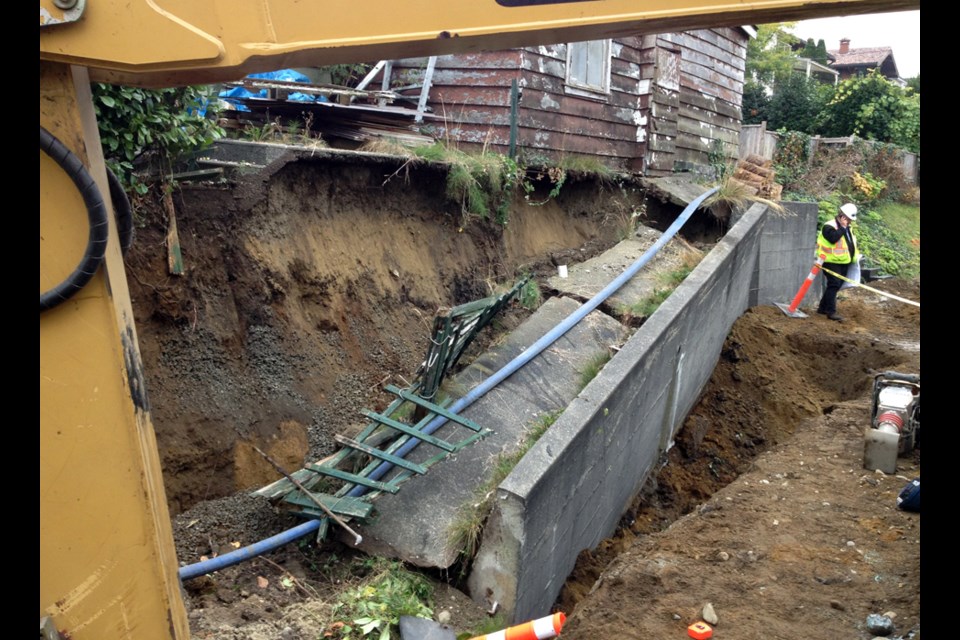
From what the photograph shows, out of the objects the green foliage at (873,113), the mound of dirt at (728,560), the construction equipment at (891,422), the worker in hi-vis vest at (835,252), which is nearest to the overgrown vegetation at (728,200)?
the worker in hi-vis vest at (835,252)

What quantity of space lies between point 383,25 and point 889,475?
20.0 feet

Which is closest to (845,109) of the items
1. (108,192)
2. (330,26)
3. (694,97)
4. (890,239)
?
(890,239)

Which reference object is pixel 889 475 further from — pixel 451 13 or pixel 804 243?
pixel 804 243

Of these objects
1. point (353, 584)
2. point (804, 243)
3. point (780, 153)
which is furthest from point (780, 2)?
point (780, 153)

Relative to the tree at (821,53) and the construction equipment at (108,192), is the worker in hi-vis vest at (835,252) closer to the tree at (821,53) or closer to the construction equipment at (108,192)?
the construction equipment at (108,192)

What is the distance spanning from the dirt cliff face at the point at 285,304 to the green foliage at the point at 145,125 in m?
0.29

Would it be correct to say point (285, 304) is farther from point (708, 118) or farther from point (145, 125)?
point (708, 118)

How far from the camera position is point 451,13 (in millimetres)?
2014

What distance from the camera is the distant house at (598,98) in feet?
30.7

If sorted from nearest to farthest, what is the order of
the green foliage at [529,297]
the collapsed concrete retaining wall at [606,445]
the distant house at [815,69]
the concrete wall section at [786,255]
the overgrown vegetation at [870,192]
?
the collapsed concrete retaining wall at [606,445] < the green foliage at [529,297] < the concrete wall section at [786,255] < the overgrown vegetation at [870,192] < the distant house at [815,69]

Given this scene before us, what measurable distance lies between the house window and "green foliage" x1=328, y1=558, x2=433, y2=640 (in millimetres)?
7496

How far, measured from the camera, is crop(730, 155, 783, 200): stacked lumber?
11633 millimetres

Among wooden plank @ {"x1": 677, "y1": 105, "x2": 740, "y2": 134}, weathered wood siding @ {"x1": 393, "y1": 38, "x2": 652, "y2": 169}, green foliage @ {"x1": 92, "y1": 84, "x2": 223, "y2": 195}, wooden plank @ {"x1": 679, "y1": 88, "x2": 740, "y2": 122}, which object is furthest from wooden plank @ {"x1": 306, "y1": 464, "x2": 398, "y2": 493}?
wooden plank @ {"x1": 679, "y1": 88, "x2": 740, "y2": 122}

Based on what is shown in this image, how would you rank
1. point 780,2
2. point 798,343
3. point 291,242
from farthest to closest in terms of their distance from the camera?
point 798,343
point 291,242
point 780,2
